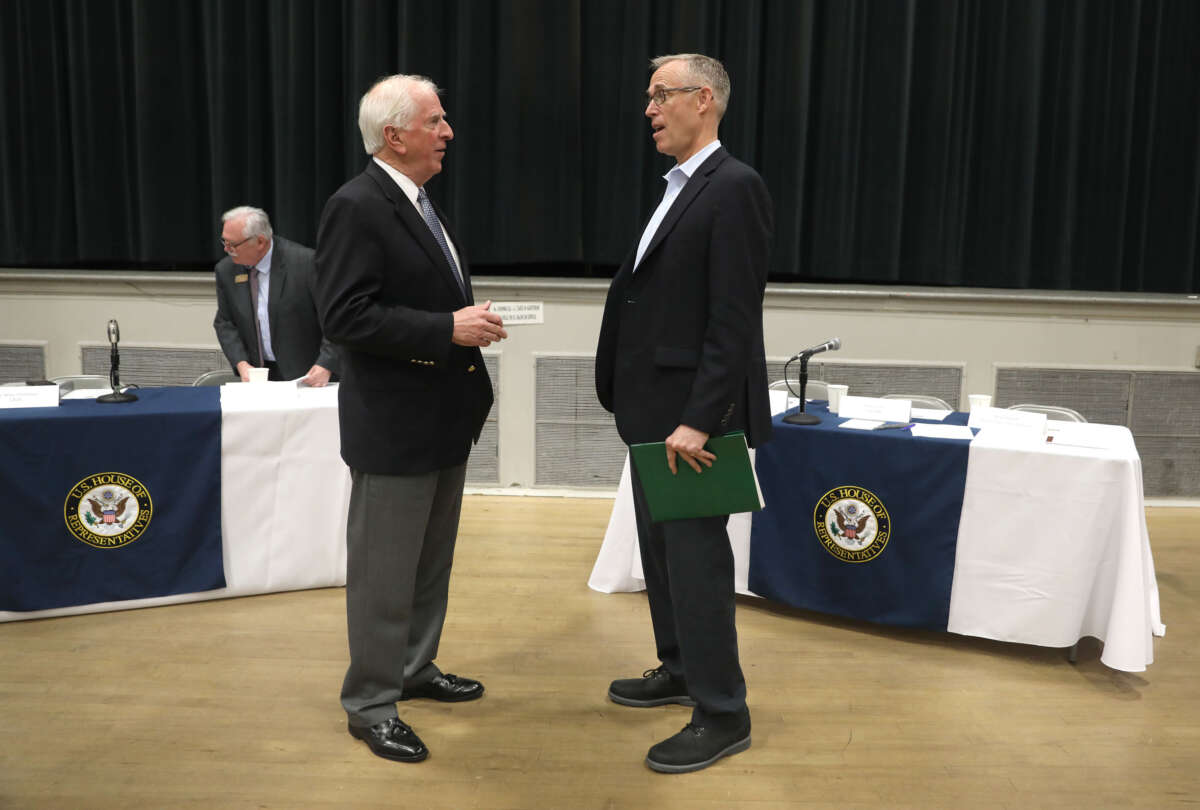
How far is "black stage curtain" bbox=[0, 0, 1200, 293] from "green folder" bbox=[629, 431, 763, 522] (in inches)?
126

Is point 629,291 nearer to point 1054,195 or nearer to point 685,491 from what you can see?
point 685,491

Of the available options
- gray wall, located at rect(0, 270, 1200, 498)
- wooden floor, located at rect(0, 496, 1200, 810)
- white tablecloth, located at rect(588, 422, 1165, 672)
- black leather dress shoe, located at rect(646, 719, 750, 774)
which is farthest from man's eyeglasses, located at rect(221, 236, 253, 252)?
white tablecloth, located at rect(588, 422, 1165, 672)

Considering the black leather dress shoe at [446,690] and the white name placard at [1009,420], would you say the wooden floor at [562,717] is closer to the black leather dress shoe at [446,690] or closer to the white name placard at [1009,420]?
the black leather dress shoe at [446,690]

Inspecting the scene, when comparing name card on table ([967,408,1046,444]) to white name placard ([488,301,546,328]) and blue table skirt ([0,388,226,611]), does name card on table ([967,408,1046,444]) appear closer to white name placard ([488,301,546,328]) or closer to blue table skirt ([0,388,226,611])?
white name placard ([488,301,546,328])

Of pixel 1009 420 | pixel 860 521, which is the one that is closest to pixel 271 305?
pixel 860 521

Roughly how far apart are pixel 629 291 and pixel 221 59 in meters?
3.99

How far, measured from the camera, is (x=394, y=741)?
2.26 metres

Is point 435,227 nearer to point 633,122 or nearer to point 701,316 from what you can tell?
point 701,316

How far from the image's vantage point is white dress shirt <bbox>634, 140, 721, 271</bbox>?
215 cm

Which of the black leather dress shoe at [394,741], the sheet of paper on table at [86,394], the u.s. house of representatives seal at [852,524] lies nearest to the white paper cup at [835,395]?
the u.s. house of representatives seal at [852,524]

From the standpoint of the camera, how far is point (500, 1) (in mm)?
Result: 4977

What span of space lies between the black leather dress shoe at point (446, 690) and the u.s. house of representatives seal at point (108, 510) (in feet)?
3.87

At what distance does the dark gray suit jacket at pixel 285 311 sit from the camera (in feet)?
12.3

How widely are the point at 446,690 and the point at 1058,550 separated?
6.20 feet
